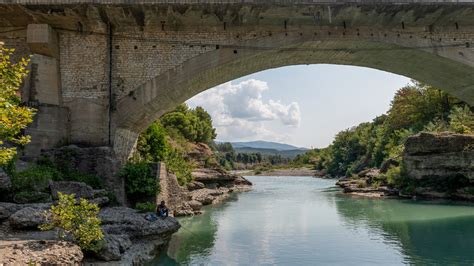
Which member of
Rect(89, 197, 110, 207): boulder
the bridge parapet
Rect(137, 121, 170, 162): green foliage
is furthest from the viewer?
Rect(137, 121, 170, 162): green foliage

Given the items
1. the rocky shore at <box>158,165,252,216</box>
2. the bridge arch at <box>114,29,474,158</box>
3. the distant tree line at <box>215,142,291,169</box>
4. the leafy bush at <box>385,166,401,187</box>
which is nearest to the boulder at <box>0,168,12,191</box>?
the bridge arch at <box>114,29,474,158</box>

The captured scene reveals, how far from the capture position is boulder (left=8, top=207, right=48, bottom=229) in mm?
8227

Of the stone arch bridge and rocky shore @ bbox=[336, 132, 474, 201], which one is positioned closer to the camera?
the stone arch bridge

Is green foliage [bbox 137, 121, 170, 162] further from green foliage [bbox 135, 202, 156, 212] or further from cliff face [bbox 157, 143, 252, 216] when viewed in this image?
green foliage [bbox 135, 202, 156, 212]

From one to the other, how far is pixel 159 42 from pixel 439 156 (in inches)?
736

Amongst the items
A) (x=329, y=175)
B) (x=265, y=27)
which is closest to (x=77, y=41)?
(x=265, y=27)

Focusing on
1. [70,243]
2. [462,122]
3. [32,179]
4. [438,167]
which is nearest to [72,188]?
[32,179]

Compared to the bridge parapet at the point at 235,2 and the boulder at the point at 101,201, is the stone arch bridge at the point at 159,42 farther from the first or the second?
the boulder at the point at 101,201

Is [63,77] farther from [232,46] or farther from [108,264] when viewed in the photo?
[108,264]

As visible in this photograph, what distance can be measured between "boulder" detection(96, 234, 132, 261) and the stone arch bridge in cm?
465

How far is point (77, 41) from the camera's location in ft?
43.3

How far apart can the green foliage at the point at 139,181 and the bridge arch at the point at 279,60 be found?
953mm

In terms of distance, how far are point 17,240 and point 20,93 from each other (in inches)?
268

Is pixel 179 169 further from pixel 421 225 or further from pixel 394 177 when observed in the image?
pixel 394 177
